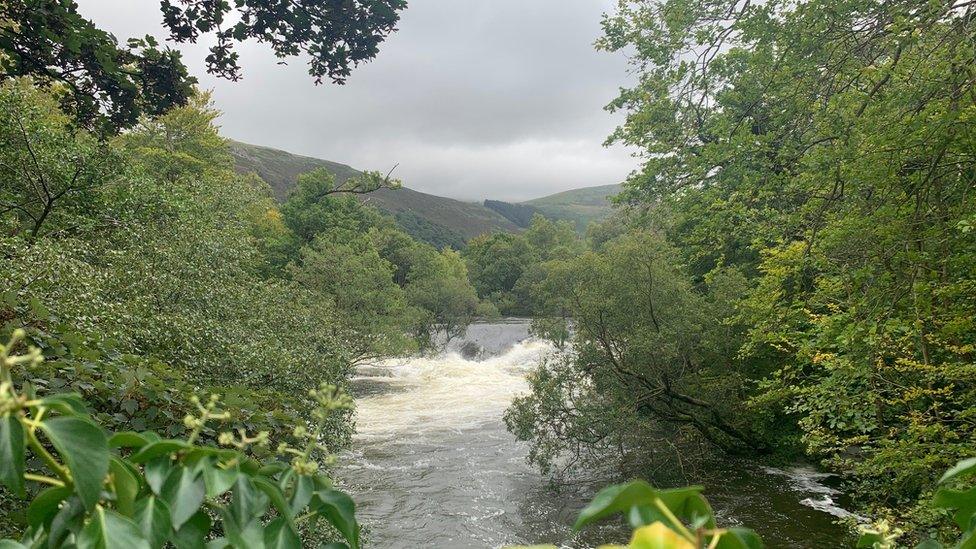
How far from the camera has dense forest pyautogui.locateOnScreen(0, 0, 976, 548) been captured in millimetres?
896

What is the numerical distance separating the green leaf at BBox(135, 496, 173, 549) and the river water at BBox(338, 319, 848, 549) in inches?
328

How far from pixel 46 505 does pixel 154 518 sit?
0.13 metres

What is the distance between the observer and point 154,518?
816 mm

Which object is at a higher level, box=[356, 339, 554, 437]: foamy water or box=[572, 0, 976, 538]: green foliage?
box=[572, 0, 976, 538]: green foliage

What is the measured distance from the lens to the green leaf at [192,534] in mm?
841

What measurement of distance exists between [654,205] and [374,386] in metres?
16.5

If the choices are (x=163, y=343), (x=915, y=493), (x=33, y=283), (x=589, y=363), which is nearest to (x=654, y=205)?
(x=589, y=363)

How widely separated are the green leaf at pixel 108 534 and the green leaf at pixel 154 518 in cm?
5

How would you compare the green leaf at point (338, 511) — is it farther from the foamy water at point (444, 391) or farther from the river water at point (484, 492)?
the foamy water at point (444, 391)

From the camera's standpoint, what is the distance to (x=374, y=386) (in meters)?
28.7

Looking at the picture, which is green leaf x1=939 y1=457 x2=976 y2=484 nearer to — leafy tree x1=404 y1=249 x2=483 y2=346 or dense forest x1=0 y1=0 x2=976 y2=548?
dense forest x1=0 y1=0 x2=976 y2=548

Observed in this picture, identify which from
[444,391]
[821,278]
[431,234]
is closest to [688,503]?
[821,278]

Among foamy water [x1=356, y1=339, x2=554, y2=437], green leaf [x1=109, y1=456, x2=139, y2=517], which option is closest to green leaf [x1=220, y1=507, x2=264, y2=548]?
green leaf [x1=109, y1=456, x2=139, y2=517]

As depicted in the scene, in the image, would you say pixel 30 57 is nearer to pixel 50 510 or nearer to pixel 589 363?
pixel 50 510
